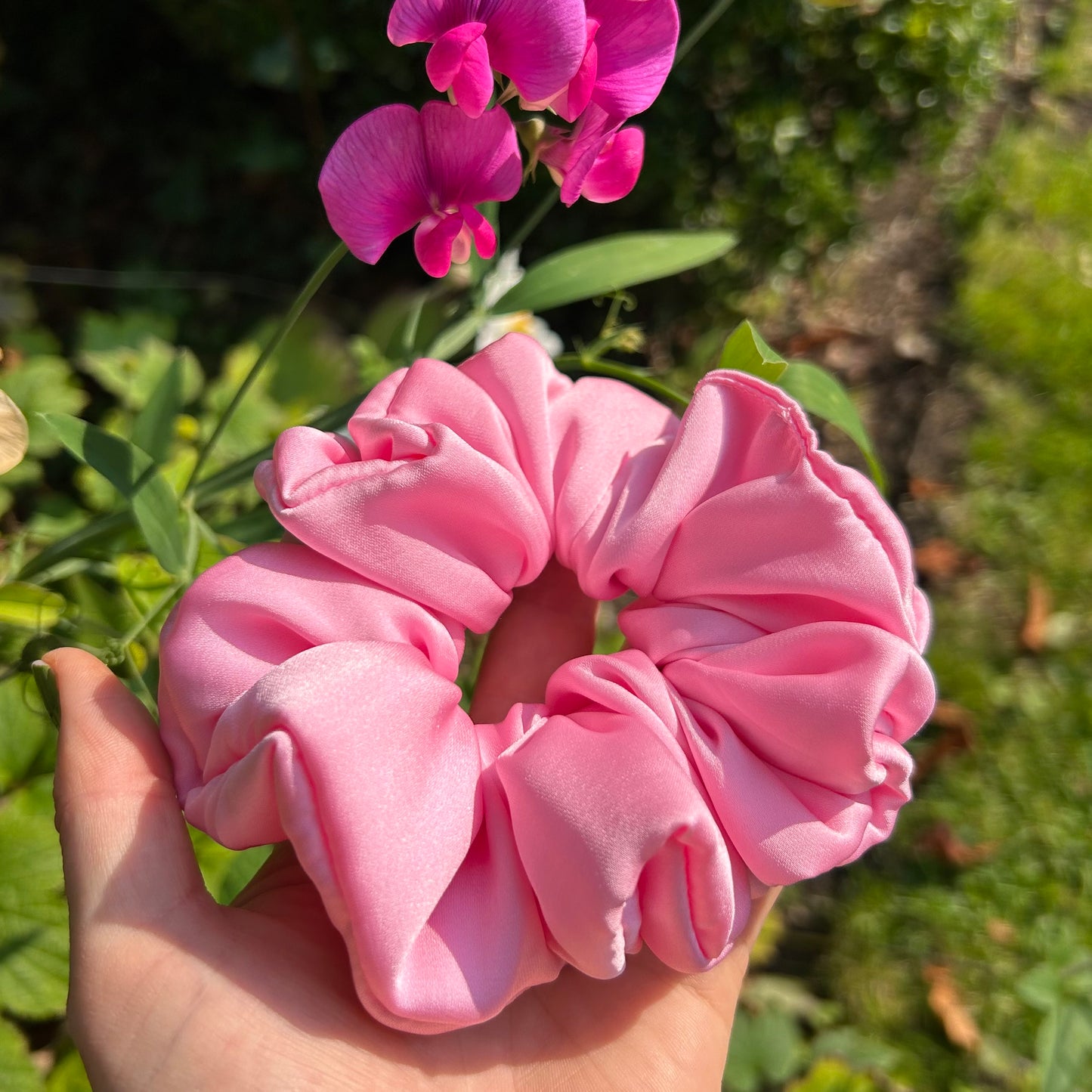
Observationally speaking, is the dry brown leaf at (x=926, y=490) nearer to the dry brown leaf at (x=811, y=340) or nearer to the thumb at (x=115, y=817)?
the dry brown leaf at (x=811, y=340)

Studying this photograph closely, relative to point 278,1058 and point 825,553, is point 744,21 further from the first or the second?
point 278,1058

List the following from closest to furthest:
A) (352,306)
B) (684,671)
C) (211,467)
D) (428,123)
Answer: (428,123)
(684,671)
(211,467)
(352,306)

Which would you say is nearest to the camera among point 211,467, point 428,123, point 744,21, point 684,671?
point 428,123

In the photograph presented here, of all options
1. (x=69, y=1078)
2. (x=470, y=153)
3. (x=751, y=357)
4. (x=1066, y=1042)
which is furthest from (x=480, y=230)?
(x=1066, y=1042)

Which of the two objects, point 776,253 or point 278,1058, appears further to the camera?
point 776,253

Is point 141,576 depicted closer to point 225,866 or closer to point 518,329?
point 225,866

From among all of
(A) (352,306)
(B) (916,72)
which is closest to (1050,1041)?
(B) (916,72)

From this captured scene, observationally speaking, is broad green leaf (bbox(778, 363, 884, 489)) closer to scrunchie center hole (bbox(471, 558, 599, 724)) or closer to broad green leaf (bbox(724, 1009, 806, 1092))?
scrunchie center hole (bbox(471, 558, 599, 724))
